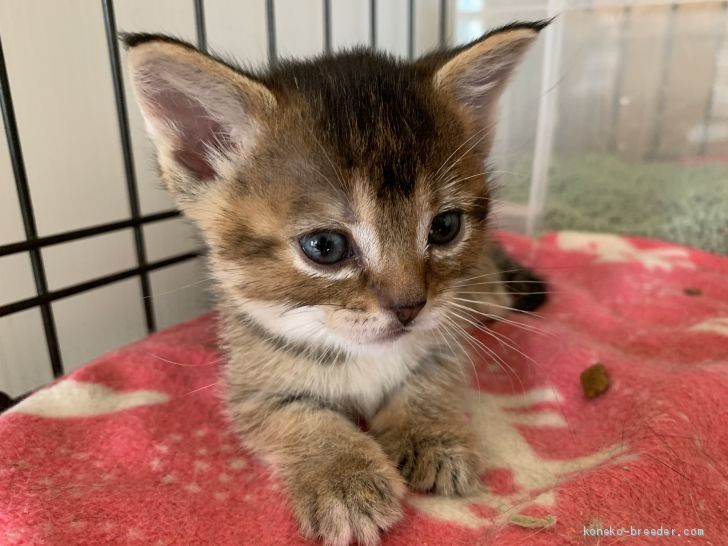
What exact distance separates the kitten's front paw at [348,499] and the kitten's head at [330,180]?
0.59ft

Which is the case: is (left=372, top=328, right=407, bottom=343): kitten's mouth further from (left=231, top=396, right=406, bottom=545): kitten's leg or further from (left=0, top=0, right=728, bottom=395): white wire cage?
(left=0, top=0, right=728, bottom=395): white wire cage

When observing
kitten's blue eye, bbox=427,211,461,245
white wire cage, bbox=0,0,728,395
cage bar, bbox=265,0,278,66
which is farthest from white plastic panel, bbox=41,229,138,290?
kitten's blue eye, bbox=427,211,461,245

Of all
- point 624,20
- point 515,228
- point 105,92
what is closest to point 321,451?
point 105,92

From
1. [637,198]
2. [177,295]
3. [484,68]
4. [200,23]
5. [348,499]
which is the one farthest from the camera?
[637,198]

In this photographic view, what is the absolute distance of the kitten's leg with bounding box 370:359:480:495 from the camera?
856 mm

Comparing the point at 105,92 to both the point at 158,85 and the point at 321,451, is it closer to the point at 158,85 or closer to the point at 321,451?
the point at 158,85

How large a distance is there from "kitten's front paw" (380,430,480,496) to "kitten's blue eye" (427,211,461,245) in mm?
310

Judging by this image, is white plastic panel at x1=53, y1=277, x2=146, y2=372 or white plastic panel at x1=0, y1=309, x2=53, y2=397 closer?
white plastic panel at x1=0, y1=309, x2=53, y2=397

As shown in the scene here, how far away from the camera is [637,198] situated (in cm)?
202

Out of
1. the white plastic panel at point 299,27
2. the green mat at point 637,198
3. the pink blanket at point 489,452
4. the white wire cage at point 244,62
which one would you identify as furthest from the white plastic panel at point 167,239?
the green mat at point 637,198

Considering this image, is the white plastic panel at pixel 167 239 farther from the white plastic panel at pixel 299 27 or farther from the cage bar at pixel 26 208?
the white plastic panel at pixel 299 27

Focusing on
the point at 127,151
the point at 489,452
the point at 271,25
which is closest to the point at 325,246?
the point at 489,452

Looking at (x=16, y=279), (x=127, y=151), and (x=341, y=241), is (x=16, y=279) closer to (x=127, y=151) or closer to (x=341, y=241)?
(x=127, y=151)

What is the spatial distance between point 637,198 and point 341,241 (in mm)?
1566
